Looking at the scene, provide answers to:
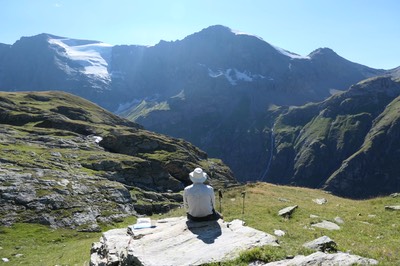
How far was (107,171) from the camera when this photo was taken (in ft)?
269

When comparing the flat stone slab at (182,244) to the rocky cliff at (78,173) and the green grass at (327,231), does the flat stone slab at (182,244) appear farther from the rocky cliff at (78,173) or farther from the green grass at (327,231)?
the rocky cliff at (78,173)

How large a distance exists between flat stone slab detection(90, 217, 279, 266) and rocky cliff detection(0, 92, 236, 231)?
30.0 metres

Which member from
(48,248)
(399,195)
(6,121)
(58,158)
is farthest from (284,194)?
(6,121)

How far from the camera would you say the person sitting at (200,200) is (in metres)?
22.1

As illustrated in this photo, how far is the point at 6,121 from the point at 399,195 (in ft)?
429

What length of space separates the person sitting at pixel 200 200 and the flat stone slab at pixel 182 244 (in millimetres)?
434

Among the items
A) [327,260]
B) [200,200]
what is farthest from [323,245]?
[200,200]

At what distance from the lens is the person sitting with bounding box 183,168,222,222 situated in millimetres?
22062

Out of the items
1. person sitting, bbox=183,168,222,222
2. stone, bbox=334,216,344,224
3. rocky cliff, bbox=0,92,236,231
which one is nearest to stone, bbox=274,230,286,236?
person sitting, bbox=183,168,222,222

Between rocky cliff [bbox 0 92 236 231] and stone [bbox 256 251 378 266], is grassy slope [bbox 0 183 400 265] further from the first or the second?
rocky cliff [bbox 0 92 236 231]

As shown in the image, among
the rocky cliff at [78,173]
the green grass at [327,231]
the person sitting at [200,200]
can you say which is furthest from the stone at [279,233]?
the rocky cliff at [78,173]

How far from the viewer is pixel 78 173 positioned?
71500mm

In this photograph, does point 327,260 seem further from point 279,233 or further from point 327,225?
point 327,225

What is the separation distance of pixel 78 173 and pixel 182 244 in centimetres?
5667
